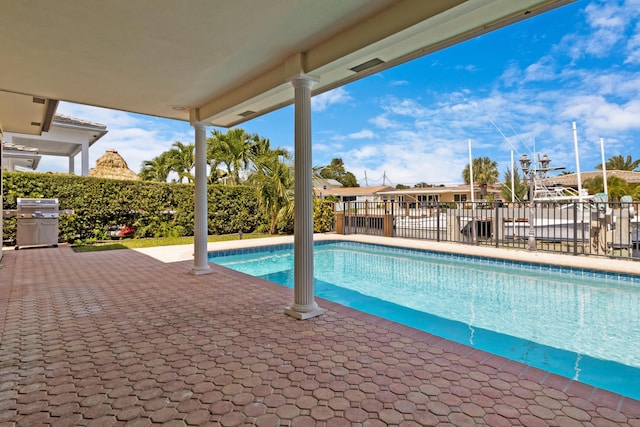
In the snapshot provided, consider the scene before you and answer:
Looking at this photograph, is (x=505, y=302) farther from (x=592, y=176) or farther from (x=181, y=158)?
(x=592, y=176)

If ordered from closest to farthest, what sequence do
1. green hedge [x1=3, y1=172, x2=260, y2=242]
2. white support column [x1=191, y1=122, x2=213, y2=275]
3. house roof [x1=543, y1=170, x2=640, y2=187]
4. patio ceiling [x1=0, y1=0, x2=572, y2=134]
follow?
patio ceiling [x1=0, y1=0, x2=572, y2=134], white support column [x1=191, y1=122, x2=213, y2=275], green hedge [x1=3, y1=172, x2=260, y2=242], house roof [x1=543, y1=170, x2=640, y2=187]

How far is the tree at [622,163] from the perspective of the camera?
104 feet

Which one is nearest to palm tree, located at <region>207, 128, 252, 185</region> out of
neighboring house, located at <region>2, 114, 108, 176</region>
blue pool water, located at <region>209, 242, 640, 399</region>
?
neighboring house, located at <region>2, 114, 108, 176</region>

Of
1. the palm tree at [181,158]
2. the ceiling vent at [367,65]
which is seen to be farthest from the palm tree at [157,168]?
the ceiling vent at [367,65]

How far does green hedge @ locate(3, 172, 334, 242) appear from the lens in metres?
9.30

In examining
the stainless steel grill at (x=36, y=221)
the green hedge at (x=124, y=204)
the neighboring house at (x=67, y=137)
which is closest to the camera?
the stainless steel grill at (x=36, y=221)

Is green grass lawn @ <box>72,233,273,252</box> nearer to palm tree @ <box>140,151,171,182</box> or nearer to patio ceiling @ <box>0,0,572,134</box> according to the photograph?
patio ceiling @ <box>0,0,572,134</box>

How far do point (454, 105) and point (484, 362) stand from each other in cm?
3919

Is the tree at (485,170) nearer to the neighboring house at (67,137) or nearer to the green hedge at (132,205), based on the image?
the green hedge at (132,205)

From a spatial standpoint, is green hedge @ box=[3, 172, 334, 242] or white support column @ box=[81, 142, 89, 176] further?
white support column @ box=[81, 142, 89, 176]

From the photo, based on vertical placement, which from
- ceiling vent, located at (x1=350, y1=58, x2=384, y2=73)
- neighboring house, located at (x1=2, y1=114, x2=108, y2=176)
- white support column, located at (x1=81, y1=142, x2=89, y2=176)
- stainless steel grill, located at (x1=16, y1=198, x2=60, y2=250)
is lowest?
stainless steel grill, located at (x1=16, y1=198, x2=60, y2=250)

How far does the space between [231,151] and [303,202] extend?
13.9 metres

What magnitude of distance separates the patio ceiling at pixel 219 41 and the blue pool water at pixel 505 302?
3193 mm

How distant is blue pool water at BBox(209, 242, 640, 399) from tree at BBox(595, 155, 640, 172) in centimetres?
3565
